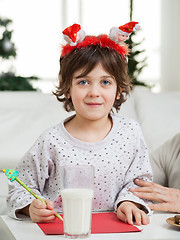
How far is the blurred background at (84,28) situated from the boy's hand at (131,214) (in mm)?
4815

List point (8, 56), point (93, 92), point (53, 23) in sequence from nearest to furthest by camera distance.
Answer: point (93, 92) < point (8, 56) < point (53, 23)

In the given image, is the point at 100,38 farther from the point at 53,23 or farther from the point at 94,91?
the point at 53,23

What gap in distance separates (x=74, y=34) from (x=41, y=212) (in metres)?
0.51

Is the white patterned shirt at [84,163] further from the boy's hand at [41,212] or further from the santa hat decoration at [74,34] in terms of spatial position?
the santa hat decoration at [74,34]

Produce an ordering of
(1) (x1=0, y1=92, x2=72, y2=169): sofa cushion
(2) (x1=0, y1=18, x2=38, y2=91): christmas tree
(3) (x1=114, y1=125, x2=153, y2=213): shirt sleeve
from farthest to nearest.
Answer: (2) (x1=0, y1=18, x2=38, y2=91): christmas tree < (1) (x1=0, y1=92, x2=72, y2=169): sofa cushion < (3) (x1=114, y1=125, x2=153, y2=213): shirt sleeve

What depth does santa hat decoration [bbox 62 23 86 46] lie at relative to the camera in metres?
1.32

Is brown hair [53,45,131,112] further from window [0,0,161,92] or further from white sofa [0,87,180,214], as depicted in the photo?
window [0,0,161,92]

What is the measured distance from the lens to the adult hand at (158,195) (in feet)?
4.64

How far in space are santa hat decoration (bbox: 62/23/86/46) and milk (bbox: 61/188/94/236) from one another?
0.48 meters

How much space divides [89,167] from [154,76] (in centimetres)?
538

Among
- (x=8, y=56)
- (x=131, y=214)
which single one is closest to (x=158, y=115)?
(x=131, y=214)

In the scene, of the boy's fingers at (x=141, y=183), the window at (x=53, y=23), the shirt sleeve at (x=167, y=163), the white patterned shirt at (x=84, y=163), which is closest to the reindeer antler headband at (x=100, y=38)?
the white patterned shirt at (x=84, y=163)

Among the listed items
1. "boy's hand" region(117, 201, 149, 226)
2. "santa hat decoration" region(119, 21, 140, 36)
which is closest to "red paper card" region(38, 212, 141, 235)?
"boy's hand" region(117, 201, 149, 226)

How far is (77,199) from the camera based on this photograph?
1.04 meters
